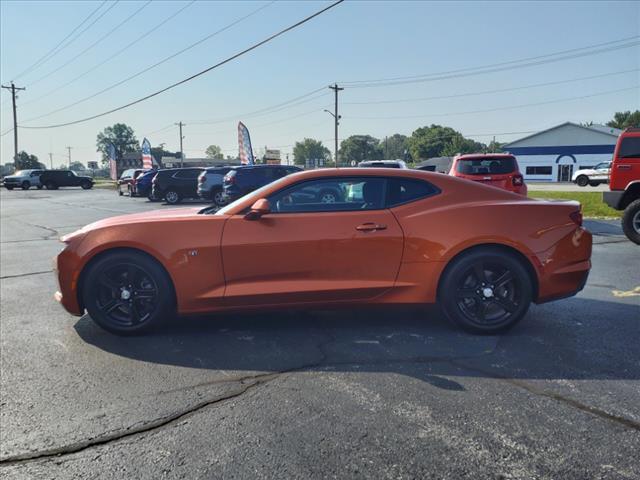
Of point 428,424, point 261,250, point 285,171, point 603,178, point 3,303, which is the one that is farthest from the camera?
point 603,178

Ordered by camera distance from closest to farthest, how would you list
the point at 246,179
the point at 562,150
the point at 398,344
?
1. the point at 398,344
2. the point at 246,179
3. the point at 562,150

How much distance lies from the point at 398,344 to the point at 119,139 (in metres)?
167

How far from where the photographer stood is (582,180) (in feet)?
120

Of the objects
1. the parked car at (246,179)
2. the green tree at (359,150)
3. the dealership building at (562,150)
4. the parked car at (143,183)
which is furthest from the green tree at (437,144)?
the parked car at (246,179)

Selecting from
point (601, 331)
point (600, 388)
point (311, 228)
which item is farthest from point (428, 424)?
point (601, 331)

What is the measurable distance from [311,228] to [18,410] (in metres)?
2.39

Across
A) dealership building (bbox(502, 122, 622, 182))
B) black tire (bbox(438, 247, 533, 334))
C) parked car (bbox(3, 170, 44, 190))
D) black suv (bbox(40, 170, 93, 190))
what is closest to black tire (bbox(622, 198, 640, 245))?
black tire (bbox(438, 247, 533, 334))

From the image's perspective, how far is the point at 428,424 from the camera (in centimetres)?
279

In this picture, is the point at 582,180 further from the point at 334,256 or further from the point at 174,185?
the point at 334,256

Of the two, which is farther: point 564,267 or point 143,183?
point 143,183

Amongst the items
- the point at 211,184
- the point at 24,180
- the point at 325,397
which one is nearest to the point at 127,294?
the point at 325,397

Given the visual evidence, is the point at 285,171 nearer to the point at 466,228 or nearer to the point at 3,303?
the point at 3,303

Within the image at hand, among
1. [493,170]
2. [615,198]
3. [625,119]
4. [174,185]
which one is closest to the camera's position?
[615,198]

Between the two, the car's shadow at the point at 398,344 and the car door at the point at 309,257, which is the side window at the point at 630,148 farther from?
the car door at the point at 309,257
